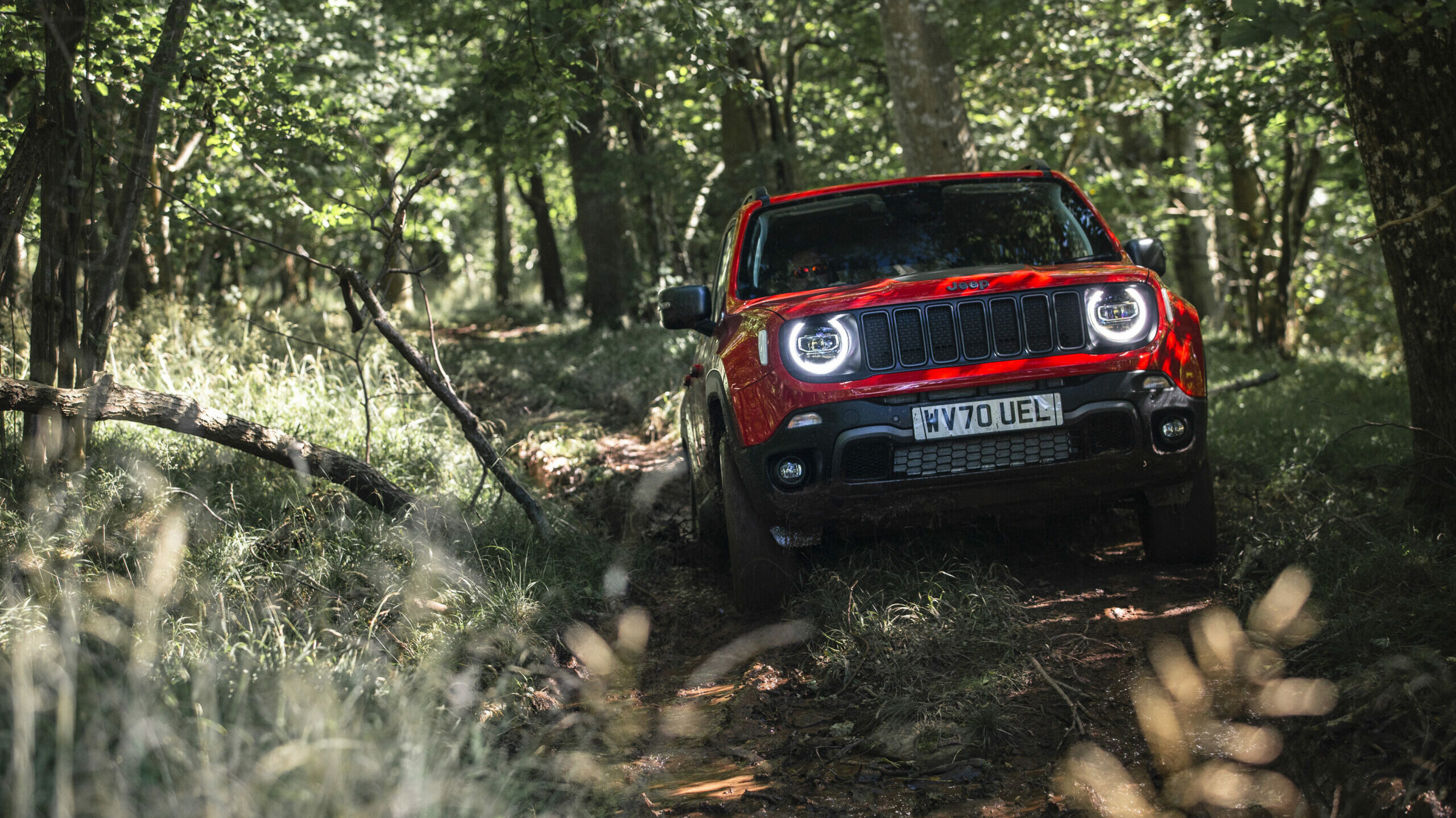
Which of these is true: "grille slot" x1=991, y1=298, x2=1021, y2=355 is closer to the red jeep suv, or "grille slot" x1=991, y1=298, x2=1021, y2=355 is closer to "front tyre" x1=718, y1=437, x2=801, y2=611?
the red jeep suv

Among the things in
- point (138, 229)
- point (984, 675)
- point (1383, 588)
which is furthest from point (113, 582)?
point (138, 229)

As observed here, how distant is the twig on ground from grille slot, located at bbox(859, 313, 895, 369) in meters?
1.22

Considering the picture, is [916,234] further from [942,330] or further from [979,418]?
[979,418]

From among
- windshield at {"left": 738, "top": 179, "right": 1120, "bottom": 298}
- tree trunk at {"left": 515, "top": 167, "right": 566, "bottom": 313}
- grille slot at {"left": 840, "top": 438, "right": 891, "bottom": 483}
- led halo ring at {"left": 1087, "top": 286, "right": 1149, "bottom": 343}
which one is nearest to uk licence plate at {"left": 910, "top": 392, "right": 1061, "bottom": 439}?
grille slot at {"left": 840, "top": 438, "right": 891, "bottom": 483}

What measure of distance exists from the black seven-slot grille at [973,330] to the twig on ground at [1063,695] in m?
1.18

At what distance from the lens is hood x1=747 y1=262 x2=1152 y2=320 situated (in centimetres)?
405

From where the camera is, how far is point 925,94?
9023 millimetres

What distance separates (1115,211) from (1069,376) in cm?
1459

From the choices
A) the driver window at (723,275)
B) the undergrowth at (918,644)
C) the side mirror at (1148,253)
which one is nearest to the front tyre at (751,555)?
the undergrowth at (918,644)

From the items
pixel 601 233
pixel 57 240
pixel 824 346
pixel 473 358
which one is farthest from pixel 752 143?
pixel 824 346

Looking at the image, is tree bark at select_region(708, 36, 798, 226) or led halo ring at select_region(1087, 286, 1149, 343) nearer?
led halo ring at select_region(1087, 286, 1149, 343)

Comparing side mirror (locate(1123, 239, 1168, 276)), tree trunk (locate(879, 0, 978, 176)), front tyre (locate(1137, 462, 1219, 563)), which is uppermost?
tree trunk (locate(879, 0, 978, 176))

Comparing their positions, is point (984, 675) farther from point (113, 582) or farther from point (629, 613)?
point (113, 582)

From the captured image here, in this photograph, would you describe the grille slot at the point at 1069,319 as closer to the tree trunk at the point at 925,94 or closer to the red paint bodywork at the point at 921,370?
the red paint bodywork at the point at 921,370
